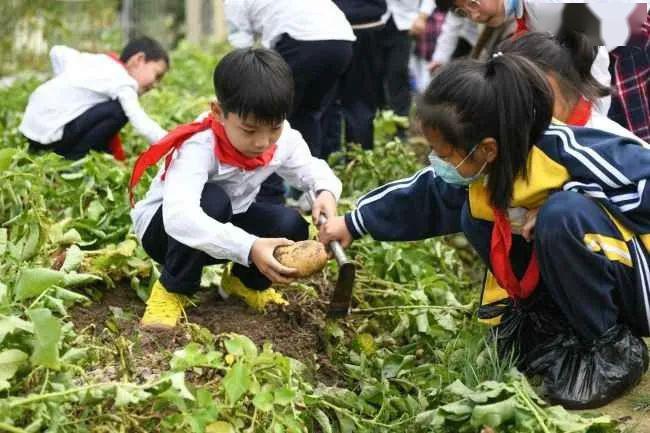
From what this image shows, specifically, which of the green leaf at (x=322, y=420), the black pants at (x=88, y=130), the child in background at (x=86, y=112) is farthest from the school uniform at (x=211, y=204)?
the black pants at (x=88, y=130)

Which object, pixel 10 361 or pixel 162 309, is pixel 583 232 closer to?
pixel 162 309

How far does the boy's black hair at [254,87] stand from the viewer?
3.05 m

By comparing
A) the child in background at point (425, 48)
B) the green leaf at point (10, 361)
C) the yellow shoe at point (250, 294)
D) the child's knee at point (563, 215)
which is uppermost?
the child's knee at point (563, 215)

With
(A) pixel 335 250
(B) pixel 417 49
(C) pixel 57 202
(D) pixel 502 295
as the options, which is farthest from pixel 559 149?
(B) pixel 417 49

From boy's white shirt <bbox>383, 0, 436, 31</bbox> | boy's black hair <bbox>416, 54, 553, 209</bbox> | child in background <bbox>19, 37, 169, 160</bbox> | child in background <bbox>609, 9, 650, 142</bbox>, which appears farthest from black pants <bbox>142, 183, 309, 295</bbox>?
boy's white shirt <bbox>383, 0, 436, 31</bbox>

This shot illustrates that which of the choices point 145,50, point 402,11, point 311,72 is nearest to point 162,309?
point 311,72

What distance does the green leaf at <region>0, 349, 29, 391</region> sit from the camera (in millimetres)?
2412

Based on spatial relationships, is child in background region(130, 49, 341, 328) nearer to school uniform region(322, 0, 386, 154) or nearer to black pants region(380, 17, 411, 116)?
school uniform region(322, 0, 386, 154)

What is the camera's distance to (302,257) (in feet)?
9.87

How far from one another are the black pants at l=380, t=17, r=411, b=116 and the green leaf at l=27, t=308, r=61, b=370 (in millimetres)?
3786

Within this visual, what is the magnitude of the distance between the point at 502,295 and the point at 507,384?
52cm

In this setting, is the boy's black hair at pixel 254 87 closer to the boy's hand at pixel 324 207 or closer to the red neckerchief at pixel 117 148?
the boy's hand at pixel 324 207

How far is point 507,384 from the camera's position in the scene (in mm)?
2715

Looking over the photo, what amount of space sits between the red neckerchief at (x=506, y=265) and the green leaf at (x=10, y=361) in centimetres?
125
